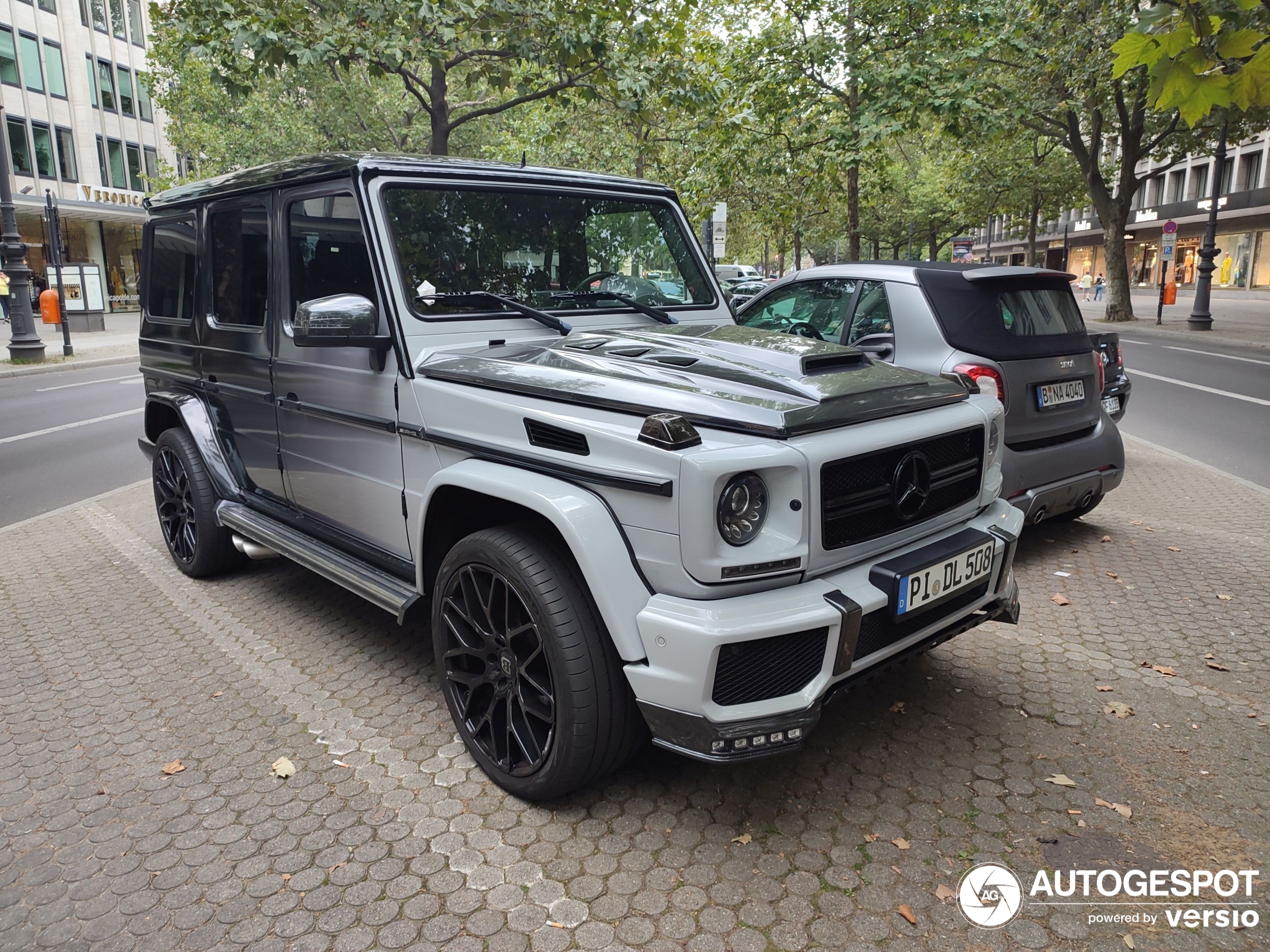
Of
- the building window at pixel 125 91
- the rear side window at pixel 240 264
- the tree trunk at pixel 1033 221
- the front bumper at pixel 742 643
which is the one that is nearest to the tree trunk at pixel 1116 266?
the tree trunk at pixel 1033 221

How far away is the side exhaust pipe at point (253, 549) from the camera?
4555 mm

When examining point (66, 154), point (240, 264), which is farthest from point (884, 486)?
point (66, 154)

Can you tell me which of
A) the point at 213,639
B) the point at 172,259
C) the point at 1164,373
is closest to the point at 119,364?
the point at 172,259

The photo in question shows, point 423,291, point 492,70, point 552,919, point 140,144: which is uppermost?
point 140,144

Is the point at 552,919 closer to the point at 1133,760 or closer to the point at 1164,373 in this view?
the point at 1133,760

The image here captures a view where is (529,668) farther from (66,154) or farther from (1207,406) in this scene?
(66,154)

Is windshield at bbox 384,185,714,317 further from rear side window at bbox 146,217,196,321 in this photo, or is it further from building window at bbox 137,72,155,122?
building window at bbox 137,72,155,122

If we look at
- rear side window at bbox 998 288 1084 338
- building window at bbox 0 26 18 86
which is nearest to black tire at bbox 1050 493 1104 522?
rear side window at bbox 998 288 1084 338

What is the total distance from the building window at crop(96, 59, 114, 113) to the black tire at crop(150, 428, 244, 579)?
155ft

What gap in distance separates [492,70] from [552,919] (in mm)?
11448

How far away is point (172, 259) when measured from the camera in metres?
5.29

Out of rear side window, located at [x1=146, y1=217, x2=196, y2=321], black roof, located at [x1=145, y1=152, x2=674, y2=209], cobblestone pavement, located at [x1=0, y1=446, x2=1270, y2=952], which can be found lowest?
cobblestone pavement, located at [x1=0, y1=446, x2=1270, y2=952]

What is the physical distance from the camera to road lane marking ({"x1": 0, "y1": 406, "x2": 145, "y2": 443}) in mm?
10836

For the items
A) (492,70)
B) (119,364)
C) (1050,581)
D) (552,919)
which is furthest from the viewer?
(119,364)
